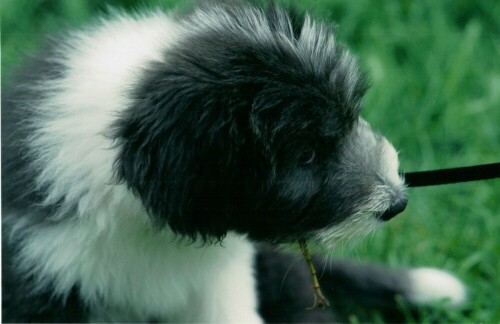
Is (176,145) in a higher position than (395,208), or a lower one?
higher

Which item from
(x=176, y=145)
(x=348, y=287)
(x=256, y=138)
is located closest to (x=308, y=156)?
(x=256, y=138)

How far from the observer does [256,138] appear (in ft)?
11.2

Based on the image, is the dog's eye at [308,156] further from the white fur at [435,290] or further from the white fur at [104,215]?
the white fur at [435,290]

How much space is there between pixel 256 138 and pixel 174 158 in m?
0.33

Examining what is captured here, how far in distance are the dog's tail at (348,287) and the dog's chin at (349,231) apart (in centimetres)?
99

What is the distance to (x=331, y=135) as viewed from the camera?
351 cm

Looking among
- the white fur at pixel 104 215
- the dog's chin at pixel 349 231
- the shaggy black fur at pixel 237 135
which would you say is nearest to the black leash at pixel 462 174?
the dog's chin at pixel 349 231

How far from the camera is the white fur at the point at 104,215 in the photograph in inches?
142

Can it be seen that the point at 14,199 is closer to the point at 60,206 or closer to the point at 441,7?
the point at 60,206

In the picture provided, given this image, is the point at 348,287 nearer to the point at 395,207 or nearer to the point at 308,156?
the point at 395,207

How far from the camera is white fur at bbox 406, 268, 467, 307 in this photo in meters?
4.82

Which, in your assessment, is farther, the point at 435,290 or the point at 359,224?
the point at 435,290

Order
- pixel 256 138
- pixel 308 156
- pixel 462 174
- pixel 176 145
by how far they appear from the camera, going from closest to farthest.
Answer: pixel 176 145, pixel 256 138, pixel 308 156, pixel 462 174

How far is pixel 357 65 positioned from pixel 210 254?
3.43 ft
